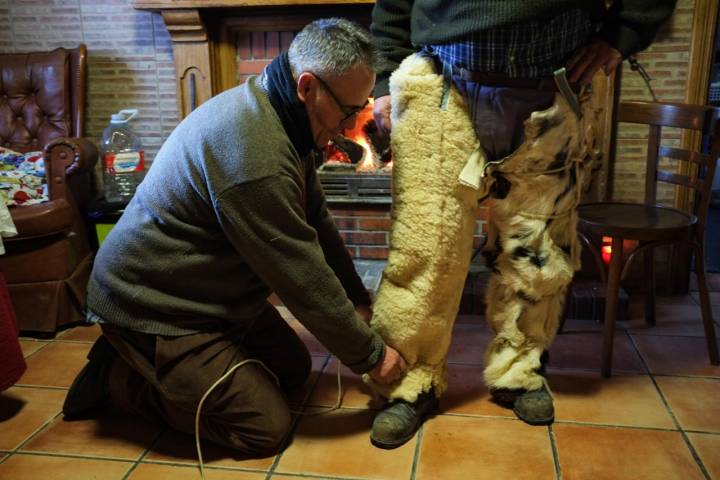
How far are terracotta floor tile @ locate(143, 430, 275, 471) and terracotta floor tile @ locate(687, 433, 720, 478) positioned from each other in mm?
969

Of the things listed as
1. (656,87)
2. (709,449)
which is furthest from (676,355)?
(656,87)

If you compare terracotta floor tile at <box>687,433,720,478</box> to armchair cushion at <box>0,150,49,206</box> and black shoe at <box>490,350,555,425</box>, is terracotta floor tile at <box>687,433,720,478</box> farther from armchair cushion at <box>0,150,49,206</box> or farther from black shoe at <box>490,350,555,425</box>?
armchair cushion at <box>0,150,49,206</box>

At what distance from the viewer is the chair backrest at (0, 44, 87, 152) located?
9.07ft

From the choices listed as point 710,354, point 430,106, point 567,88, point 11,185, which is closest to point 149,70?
point 11,185

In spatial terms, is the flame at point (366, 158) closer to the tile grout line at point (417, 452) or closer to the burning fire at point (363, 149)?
the burning fire at point (363, 149)

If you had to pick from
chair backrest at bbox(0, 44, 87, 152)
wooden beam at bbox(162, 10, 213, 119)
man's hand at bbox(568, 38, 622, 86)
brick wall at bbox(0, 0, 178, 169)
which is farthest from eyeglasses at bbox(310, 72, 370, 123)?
chair backrest at bbox(0, 44, 87, 152)

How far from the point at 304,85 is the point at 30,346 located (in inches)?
57.4

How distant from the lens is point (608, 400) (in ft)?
5.69

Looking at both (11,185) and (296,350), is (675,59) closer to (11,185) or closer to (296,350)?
(296,350)

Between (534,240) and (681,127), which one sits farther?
(681,127)

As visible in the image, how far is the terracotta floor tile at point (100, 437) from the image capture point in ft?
5.04

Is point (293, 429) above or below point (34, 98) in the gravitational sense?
below

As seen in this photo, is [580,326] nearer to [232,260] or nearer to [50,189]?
[232,260]

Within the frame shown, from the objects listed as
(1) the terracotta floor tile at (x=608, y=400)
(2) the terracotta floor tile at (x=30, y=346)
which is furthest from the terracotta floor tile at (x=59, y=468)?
(1) the terracotta floor tile at (x=608, y=400)
